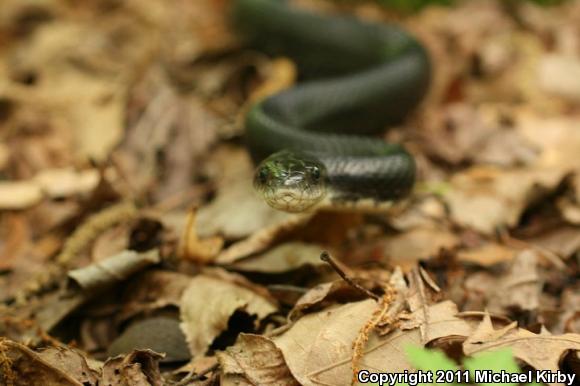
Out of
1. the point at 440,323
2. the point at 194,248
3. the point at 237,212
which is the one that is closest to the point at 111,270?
the point at 194,248

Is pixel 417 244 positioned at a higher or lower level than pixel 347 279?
lower

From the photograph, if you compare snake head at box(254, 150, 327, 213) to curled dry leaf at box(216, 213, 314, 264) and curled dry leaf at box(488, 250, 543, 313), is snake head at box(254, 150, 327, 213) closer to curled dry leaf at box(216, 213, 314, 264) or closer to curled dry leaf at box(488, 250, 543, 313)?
curled dry leaf at box(216, 213, 314, 264)

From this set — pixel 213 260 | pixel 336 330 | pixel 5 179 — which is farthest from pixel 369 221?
pixel 5 179

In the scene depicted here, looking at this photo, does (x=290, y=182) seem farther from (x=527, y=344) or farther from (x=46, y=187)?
(x=46, y=187)

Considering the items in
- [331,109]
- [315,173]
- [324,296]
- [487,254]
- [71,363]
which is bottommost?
[487,254]

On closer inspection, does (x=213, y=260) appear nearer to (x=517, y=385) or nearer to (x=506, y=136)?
(x=517, y=385)

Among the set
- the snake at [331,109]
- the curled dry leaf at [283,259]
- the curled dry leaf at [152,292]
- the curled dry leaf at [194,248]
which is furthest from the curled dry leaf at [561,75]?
the curled dry leaf at [152,292]
